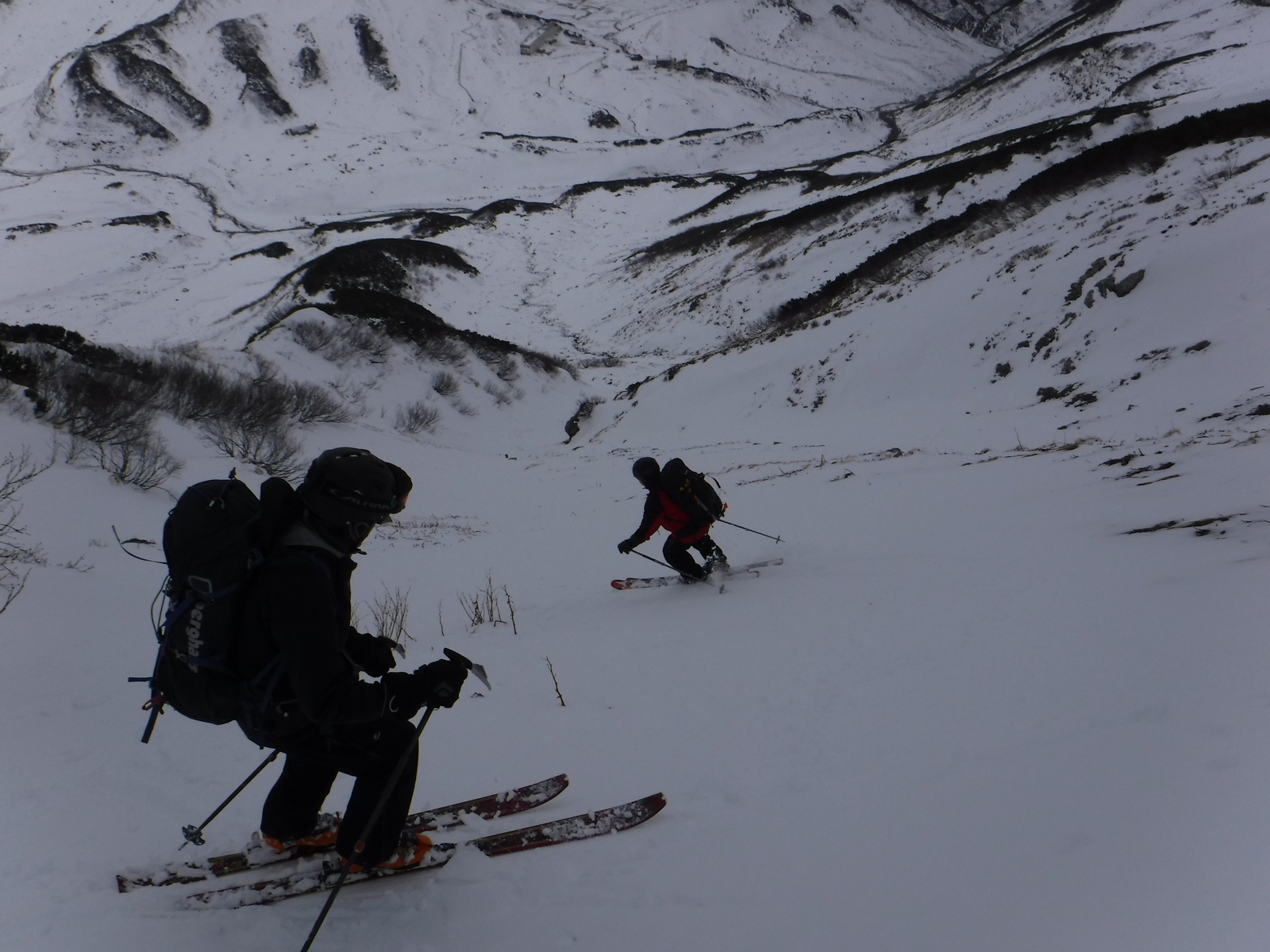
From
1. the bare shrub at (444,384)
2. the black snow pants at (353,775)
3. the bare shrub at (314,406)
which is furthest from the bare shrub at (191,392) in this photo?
the black snow pants at (353,775)

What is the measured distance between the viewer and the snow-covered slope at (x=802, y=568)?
261cm

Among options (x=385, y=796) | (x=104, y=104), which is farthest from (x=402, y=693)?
(x=104, y=104)

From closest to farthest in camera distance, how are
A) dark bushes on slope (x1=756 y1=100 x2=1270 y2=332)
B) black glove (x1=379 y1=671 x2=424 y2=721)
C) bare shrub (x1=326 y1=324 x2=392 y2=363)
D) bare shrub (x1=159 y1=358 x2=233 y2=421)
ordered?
black glove (x1=379 y1=671 x2=424 y2=721), bare shrub (x1=159 y1=358 x2=233 y2=421), dark bushes on slope (x1=756 y1=100 x2=1270 y2=332), bare shrub (x1=326 y1=324 x2=392 y2=363)

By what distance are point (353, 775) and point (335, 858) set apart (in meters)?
0.46

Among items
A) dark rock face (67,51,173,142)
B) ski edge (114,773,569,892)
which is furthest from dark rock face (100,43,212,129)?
ski edge (114,773,569,892)

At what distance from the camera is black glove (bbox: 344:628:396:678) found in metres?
2.75

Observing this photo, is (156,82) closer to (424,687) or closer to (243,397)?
(243,397)

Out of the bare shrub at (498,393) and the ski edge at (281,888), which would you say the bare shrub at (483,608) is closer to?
the ski edge at (281,888)

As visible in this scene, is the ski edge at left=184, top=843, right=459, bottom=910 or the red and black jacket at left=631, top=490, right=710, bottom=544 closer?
the ski edge at left=184, top=843, right=459, bottom=910

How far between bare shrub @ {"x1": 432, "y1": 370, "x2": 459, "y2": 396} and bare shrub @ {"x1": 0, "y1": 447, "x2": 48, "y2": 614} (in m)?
17.0

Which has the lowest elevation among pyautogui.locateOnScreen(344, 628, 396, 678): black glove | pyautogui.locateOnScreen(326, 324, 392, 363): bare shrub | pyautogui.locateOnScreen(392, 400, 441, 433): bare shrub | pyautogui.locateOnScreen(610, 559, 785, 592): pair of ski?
pyautogui.locateOnScreen(610, 559, 785, 592): pair of ski

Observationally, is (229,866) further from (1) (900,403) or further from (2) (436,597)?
(1) (900,403)

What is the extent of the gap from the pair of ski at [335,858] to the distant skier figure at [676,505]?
3261 mm

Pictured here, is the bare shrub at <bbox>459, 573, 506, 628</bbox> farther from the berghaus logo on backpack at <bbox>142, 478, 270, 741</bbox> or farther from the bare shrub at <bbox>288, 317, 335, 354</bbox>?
the bare shrub at <bbox>288, 317, 335, 354</bbox>
